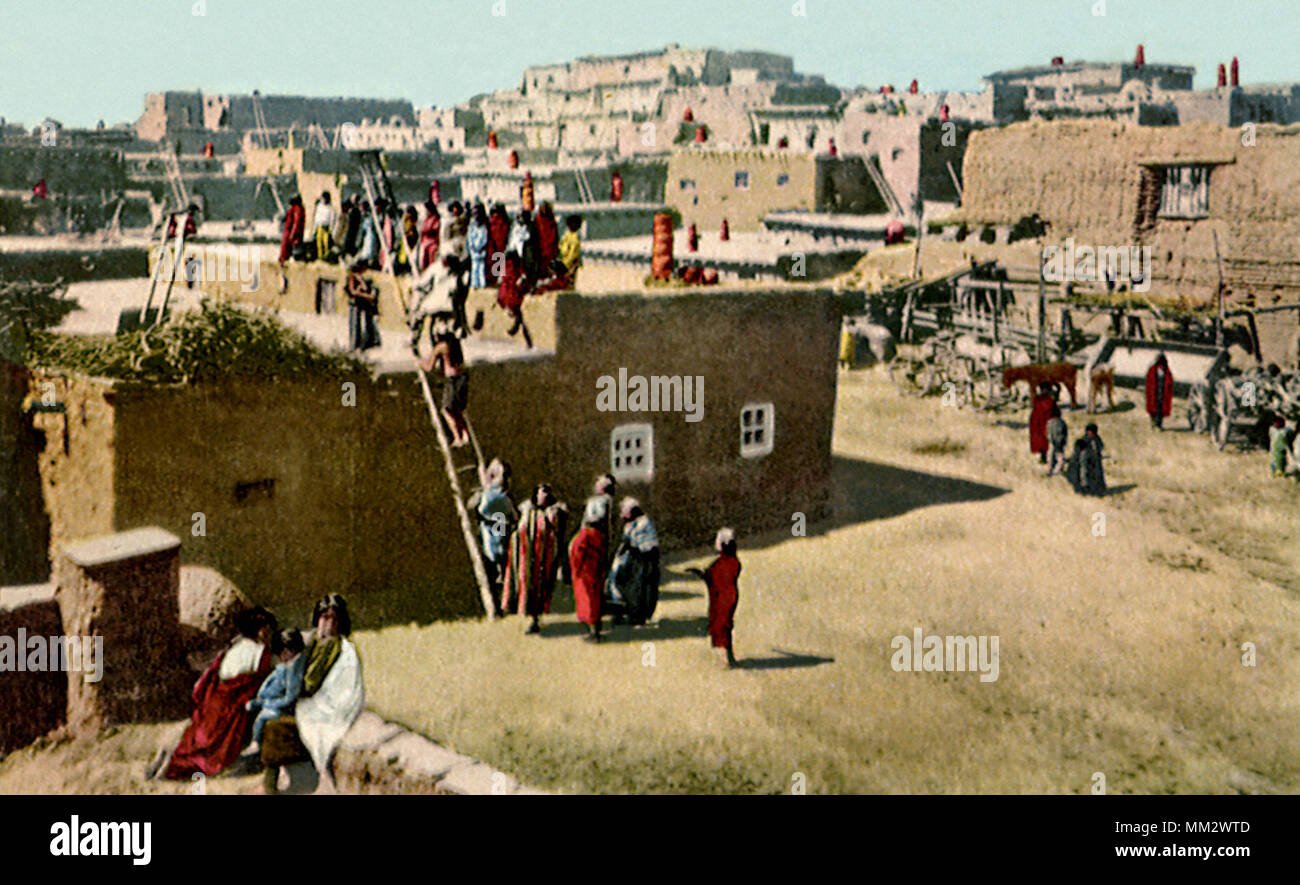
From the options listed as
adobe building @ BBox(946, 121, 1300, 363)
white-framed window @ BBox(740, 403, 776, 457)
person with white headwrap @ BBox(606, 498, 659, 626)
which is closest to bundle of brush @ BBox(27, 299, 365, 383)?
person with white headwrap @ BBox(606, 498, 659, 626)

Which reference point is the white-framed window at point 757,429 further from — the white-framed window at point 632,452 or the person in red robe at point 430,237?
the person in red robe at point 430,237

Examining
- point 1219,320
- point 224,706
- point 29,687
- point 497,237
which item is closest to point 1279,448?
point 1219,320

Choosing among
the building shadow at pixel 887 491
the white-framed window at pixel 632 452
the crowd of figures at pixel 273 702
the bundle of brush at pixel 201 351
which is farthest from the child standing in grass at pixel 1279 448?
the crowd of figures at pixel 273 702

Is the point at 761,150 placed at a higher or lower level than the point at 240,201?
higher

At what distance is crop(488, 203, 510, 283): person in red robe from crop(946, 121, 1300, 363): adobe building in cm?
2076

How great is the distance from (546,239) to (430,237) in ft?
7.32

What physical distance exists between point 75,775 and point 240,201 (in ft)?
97.6

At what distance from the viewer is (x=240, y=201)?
36.8m

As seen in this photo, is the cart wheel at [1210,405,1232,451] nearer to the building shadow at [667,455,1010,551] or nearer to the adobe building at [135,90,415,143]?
the building shadow at [667,455,1010,551]

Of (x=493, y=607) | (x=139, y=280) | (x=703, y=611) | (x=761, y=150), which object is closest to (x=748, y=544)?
(x=703, y=611)

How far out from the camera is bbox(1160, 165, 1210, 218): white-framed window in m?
31.3

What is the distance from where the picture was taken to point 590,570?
43.7ft

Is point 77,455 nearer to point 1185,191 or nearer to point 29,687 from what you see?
point 29,687

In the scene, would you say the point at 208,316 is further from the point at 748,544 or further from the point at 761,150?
the point at 761,150
